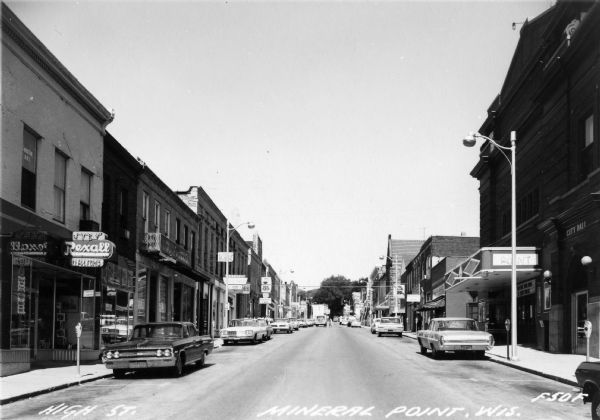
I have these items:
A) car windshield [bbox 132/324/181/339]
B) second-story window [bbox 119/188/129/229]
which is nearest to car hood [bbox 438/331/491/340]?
car windshield [bbox 132/324/181/339]

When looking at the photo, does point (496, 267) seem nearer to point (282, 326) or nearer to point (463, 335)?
point (463, 335)

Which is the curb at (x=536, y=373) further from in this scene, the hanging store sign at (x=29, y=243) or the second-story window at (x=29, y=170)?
the second-story window at (x=29, y=170)

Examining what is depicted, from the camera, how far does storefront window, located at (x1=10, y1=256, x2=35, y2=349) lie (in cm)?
1707

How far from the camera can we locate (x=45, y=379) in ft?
52.4

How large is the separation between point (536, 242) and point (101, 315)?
19.8 m

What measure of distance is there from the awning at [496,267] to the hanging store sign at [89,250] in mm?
18295

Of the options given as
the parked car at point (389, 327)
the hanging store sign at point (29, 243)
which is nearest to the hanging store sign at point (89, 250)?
the hanging store sign at point (29, 243)

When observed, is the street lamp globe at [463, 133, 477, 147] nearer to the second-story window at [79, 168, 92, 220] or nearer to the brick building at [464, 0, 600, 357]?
the brick building at [464, 0, 600, 357]

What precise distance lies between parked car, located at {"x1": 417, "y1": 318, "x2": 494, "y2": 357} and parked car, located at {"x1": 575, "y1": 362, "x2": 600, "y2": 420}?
13502 millimetres

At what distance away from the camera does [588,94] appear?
2502 cm

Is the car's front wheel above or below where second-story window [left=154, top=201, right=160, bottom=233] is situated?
below

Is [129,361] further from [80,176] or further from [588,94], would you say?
[588,94]

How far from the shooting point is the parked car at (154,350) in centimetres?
1641

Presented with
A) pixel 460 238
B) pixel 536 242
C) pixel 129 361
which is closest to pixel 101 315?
pixel 129 361
